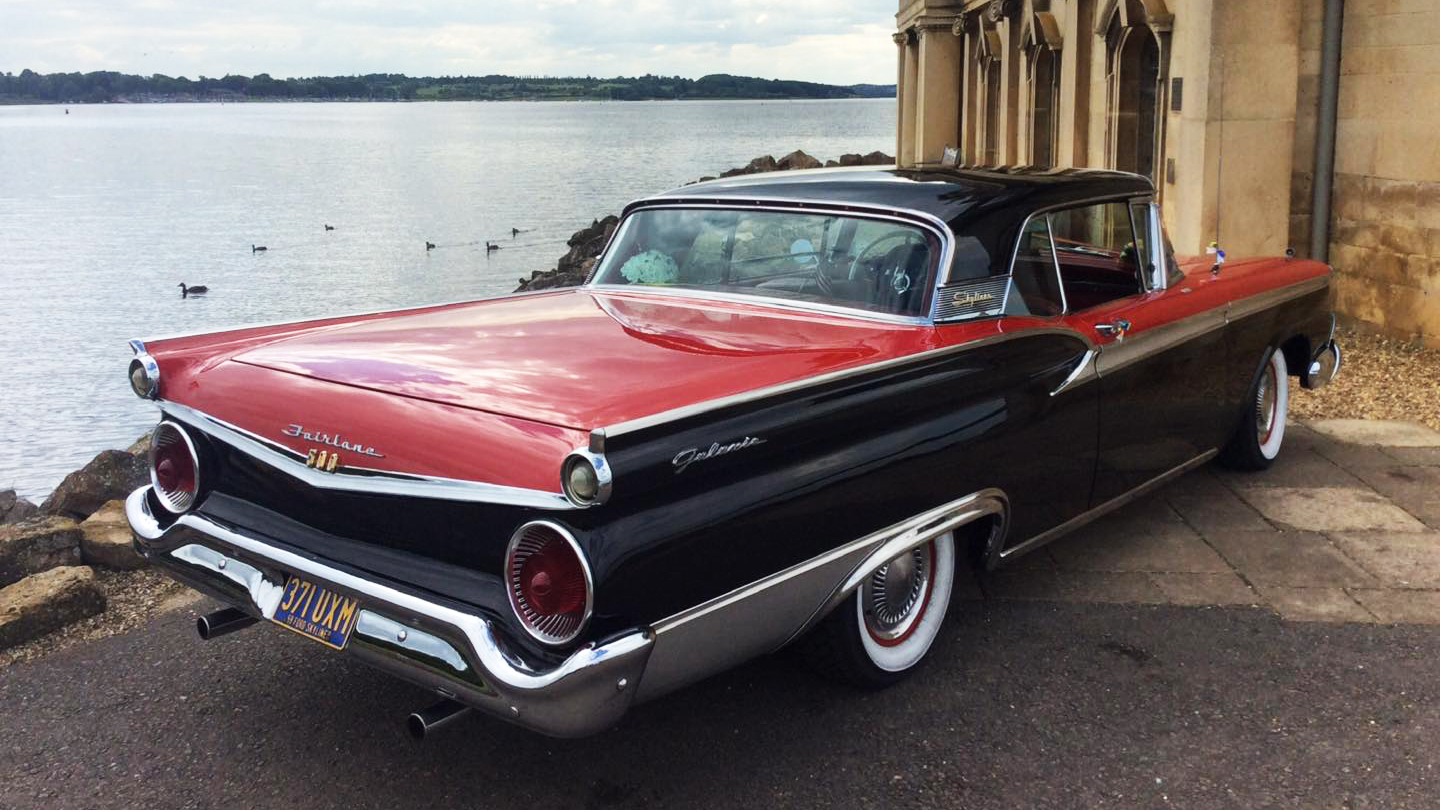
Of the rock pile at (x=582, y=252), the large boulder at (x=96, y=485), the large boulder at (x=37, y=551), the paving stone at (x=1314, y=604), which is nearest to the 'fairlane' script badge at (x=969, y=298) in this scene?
the paving stone at (x=1314, y=604)

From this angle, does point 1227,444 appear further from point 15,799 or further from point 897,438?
point 15,799

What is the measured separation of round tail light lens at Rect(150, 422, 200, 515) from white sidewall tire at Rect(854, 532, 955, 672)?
2091 mm

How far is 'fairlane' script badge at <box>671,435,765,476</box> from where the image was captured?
9.61ft

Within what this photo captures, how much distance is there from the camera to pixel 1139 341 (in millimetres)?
4754

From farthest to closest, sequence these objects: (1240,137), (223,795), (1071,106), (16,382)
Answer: (16,382) < (1071,106) < (1240,137) < (223,795)

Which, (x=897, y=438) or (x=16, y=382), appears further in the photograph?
(x=16, y=382)

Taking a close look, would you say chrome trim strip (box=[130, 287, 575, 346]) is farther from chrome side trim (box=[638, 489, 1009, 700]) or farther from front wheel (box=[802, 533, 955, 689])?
chrome side trim (box=[638, 489, 1009, 700])

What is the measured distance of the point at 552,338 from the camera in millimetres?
3812

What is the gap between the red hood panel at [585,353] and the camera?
3111 mm

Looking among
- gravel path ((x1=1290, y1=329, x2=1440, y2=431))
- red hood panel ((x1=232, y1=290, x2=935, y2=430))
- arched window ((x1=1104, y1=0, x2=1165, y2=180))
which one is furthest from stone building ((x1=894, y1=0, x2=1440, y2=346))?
red hood panel ((x1=232, y1=290, x2=935, y2=430))

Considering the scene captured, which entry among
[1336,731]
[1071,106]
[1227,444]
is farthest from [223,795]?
[1071,106]

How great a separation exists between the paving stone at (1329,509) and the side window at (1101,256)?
1309 mm

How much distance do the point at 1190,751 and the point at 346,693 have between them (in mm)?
Result: 2502

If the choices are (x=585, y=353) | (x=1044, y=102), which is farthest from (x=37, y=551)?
(x=1044, y=102)
